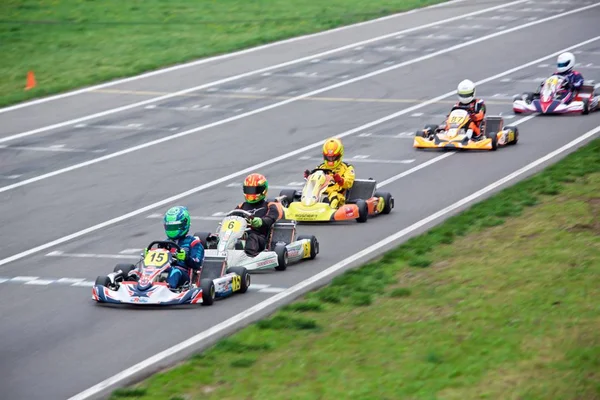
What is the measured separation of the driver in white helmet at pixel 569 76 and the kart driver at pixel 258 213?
14524 mm

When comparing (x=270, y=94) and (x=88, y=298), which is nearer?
(x=88, y=298)

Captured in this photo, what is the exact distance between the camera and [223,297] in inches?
615

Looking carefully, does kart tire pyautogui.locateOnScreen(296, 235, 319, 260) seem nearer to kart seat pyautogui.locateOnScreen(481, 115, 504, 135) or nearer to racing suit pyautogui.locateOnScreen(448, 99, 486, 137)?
racing suit pyautogui.locateOnScreen(448, 99, 486, 137)

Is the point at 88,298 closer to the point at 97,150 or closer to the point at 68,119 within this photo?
the point at 97,150

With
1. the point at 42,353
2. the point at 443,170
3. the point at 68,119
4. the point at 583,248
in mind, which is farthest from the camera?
the point at 68,119

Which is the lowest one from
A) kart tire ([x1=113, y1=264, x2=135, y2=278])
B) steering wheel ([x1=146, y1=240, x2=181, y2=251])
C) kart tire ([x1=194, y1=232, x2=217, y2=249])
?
kart tire ([x1=113, y1=264, x2=135, y2=278])

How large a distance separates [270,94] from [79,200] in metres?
12.1

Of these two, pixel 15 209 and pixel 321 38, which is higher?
pixel 321 38

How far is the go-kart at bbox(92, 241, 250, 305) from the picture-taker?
15.2 m

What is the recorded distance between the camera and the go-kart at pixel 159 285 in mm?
15180

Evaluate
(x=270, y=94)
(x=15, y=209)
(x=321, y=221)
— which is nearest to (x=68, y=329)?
(x=321, y=221)

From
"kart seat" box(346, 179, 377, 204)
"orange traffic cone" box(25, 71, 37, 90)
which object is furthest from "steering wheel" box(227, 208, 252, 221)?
"orange traffic cone" box(25, 71, 37, 90)

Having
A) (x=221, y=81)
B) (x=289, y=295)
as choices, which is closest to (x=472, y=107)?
(x=221, y=81)

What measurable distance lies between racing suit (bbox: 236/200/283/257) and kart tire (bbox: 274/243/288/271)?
0.34 meters
